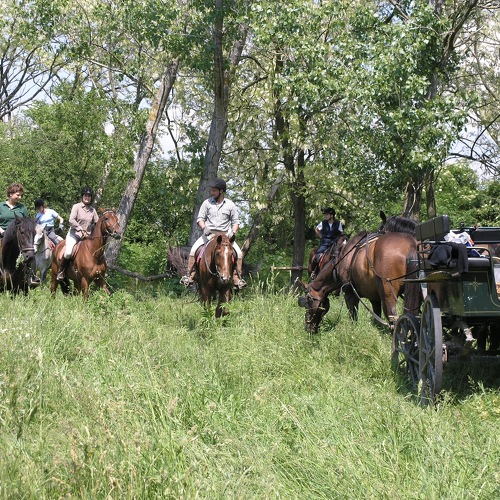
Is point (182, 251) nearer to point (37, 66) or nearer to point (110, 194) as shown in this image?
point (110, 194)

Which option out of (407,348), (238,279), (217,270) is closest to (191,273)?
(238,279)

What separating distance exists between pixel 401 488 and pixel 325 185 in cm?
1985

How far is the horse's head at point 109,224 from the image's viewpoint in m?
14.4

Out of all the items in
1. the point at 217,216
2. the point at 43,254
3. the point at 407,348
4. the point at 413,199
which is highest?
the point at 413,199

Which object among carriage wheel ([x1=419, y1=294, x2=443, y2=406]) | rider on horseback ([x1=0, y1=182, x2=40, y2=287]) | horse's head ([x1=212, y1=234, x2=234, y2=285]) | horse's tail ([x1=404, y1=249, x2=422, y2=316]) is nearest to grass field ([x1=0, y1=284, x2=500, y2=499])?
carriage wheel ([x1=419, y1=294, x2=443, y2=406])

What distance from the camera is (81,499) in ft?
14.1

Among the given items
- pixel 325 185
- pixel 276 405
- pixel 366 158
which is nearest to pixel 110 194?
pixel 325 185

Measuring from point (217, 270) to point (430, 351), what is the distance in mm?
5801

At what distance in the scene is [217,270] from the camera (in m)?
12.4

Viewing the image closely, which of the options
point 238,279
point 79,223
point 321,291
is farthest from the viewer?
point 79,223

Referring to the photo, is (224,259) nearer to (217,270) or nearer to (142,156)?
(217,270)

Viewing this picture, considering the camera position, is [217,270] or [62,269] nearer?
[217,270]

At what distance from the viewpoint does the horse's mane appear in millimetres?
10118

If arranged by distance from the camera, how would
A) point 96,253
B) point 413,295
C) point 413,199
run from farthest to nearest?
point 413,199 → point 96,253 → point 413,295
